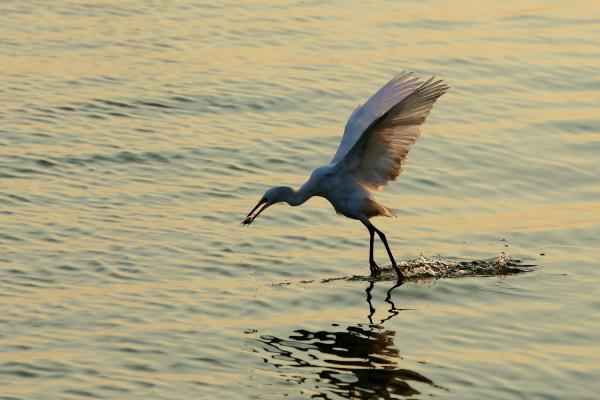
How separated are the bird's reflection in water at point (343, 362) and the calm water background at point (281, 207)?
0.08 feet

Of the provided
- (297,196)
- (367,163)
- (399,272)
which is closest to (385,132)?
(367,163)

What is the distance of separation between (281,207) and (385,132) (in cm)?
273

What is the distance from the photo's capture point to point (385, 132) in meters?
13.5

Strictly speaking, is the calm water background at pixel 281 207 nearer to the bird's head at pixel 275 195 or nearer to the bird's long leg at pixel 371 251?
the bird's long leg at pixel 371 251

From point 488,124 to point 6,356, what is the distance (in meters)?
9.55

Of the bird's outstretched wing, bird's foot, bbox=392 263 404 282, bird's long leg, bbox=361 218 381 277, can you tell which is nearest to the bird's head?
the bird's outstretched wing

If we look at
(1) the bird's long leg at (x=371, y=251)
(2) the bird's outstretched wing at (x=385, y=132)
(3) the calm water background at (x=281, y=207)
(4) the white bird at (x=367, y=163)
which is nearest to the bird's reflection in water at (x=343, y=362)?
(3) the calm water background at (x=281, y=207)

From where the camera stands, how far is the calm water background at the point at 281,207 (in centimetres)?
1142

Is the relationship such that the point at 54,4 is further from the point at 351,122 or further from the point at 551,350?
the point at 551,350

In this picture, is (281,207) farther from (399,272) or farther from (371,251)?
(399,272)

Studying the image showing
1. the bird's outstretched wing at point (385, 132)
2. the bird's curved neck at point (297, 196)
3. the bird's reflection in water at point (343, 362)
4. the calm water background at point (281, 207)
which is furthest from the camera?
the bird's curved neck at point (297, 196)

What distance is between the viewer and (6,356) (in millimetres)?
11188

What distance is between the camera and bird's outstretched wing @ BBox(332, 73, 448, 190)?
13062 mm

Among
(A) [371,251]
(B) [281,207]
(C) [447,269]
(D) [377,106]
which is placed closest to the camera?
(D) [377,106]
